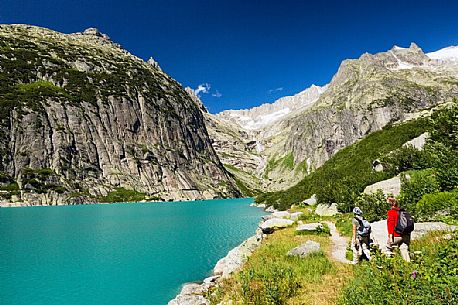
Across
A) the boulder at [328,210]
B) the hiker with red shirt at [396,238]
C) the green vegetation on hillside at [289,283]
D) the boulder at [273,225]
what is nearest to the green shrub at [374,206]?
the boulder at [273,225]

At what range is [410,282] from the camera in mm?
8734

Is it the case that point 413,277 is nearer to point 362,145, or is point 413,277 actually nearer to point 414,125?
point 414,125

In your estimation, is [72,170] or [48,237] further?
[72,170]

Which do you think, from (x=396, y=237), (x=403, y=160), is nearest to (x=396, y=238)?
(x=396, y=237)

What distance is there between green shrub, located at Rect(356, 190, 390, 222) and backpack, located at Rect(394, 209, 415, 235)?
15756 millimetres

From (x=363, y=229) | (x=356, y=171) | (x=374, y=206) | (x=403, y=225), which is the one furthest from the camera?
(x=356, y=171)

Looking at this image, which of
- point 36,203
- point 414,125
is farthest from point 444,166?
point 36,203

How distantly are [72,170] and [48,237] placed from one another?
160262 millimetres

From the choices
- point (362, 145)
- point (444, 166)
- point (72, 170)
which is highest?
point (72, 170)

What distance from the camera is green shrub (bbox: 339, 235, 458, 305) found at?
7.88 meters

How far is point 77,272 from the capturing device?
106ft

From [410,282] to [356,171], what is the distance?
199 feet

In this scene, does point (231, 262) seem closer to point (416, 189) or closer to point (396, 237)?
point (416, 189)

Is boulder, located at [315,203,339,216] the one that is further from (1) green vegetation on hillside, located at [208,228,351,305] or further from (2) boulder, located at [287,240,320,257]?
(1) green vegetation on hillside, located at [208,228,351,305]
